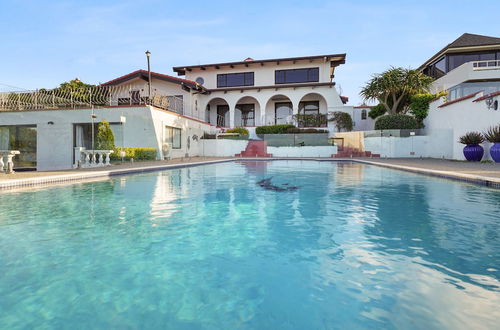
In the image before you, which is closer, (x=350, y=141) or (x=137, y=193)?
(x=137, y=193)

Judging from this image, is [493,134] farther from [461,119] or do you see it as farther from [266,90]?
[266,90]

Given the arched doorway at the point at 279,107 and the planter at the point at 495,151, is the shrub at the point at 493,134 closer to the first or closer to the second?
the planter at the point at 495,151

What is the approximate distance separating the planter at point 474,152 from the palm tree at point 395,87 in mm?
10474

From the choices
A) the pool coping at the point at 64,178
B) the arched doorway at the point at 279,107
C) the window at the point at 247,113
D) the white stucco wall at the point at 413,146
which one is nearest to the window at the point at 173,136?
the pool coping at the point at 64,178

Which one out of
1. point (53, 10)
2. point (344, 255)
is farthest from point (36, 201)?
point (53, 10)

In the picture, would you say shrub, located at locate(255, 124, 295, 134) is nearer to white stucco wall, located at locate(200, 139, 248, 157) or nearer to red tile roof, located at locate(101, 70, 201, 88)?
white stucco wall, located at locate(200, 139, 248, 157)

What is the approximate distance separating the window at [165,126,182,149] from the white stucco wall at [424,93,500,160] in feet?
56.7

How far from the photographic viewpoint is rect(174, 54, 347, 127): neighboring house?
93.0 ft

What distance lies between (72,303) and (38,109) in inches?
775

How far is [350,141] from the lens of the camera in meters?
23.3

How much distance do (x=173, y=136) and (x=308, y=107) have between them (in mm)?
16975

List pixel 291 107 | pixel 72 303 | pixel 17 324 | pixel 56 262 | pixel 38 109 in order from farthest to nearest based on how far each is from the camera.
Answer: pixel 291 107 < pixel 38 109 < pixel 56 262 < pixel 72 303 < pixel 17 324

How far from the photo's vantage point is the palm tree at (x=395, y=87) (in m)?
23.0

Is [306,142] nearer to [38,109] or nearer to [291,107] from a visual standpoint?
[291,107]
